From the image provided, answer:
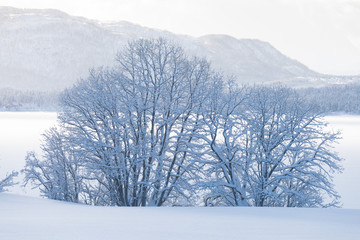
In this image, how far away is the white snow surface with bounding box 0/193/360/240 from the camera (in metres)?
5.99

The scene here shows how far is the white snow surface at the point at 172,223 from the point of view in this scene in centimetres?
599

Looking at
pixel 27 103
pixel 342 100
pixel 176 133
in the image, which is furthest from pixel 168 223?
pixel 27 103

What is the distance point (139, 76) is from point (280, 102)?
7.08m

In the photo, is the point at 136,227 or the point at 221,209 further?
the point at 221,209

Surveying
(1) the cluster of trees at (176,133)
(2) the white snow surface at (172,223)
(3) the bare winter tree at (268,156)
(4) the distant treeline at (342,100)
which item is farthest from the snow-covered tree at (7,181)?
(4) the distant treeline at (342,100)

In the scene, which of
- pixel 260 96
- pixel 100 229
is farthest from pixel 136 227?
pixel 260 96

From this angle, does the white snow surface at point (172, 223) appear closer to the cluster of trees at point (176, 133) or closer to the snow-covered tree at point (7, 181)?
the snow-covered tree at point (7, 181)

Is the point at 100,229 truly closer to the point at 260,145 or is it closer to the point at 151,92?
the point at 151,92

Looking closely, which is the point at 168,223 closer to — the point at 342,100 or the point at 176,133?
the point at 176,133

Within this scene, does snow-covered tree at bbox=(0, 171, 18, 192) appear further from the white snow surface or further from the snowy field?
the white snow surface

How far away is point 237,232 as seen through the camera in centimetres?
631

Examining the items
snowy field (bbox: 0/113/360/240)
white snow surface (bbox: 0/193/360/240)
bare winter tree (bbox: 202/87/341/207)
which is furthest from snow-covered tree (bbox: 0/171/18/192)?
bare winter tree (bbox: 202/87/341/207)

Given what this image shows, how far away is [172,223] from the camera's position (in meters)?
6.98

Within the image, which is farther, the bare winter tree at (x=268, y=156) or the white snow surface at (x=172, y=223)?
the bare winter tree at (x=268, y=156)
